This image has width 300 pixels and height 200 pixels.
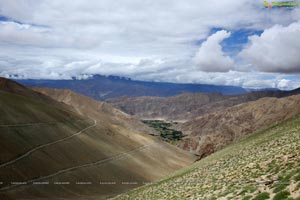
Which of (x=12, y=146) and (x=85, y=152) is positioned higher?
(x=12, y=146)

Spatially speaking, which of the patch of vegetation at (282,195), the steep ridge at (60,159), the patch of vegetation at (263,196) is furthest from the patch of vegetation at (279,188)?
the steep ridge at (60,159)

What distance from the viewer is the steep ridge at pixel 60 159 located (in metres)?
57.9

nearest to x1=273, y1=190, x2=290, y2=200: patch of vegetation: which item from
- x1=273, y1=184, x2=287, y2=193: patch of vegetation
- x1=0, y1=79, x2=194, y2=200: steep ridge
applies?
x1=273, y1=184, x2=287, y2=193: patch of vegetation

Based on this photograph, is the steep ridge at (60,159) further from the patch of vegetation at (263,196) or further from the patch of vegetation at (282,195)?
the patch of vegetation at (282,195)

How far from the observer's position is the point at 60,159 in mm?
76000

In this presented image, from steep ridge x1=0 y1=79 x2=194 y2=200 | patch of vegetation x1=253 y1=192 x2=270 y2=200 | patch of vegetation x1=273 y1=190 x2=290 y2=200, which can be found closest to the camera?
patch of vegetation x1=273 y1=190 x2=290 y2=200

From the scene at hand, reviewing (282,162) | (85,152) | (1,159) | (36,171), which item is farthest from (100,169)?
(282,162)

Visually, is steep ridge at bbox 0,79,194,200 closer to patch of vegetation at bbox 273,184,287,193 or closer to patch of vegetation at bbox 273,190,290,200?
patch of vegetation at bbox 273,184,287,193

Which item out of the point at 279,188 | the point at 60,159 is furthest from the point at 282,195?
the point at 60,159

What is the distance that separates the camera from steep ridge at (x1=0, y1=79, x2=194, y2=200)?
190ft

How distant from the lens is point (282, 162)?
2395cm

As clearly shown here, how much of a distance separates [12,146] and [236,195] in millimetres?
56213

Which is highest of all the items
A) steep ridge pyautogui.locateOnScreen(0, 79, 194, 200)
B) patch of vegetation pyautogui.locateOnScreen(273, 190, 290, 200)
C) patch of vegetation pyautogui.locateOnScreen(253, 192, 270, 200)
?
patch of vegetation pyautogui.locateOnScreen(273, 190, 290, 200)

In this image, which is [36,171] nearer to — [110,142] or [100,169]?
[100,169]
